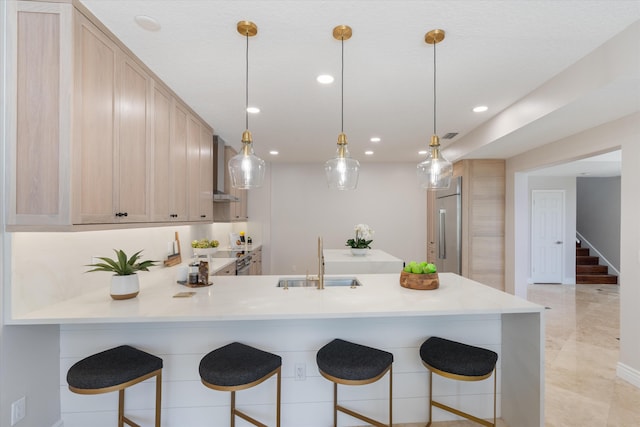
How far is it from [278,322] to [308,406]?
0.63 meters

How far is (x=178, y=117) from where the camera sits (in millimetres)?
2965

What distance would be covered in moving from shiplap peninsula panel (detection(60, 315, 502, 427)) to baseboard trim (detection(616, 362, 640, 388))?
1473 mm

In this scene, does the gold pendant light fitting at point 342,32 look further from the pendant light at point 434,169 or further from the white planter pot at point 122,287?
the white planter pot at point 122,287

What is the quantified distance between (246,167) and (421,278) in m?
1.51

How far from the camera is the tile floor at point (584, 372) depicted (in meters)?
→ 2.24

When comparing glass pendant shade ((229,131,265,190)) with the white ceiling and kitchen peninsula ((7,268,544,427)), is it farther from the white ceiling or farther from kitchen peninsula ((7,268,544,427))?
kitchen peninsula ((7,268,544,427))

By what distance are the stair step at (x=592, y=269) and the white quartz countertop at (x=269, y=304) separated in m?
6.53

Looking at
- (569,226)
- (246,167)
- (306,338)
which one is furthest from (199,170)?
(569,226)

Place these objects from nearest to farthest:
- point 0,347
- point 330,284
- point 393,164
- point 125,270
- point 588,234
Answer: point 0,347 → point 125,270 → point 330,284 → point 393,164 → point 588,234

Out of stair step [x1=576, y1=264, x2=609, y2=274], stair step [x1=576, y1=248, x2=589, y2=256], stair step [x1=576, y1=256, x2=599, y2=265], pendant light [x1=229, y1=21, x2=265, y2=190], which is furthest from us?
stair step [x1=576, y1=248, x2=589, y2=256]

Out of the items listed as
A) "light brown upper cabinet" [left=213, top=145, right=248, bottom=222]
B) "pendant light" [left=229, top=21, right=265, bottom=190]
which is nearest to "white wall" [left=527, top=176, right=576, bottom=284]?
"light brown upper cabinet" [left=213, top=145, right=248, bottom=222]

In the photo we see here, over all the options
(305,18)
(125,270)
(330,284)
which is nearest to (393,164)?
(330,284)

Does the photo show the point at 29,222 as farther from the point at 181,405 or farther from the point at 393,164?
the point at 393,164

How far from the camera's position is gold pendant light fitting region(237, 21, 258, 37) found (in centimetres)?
181
